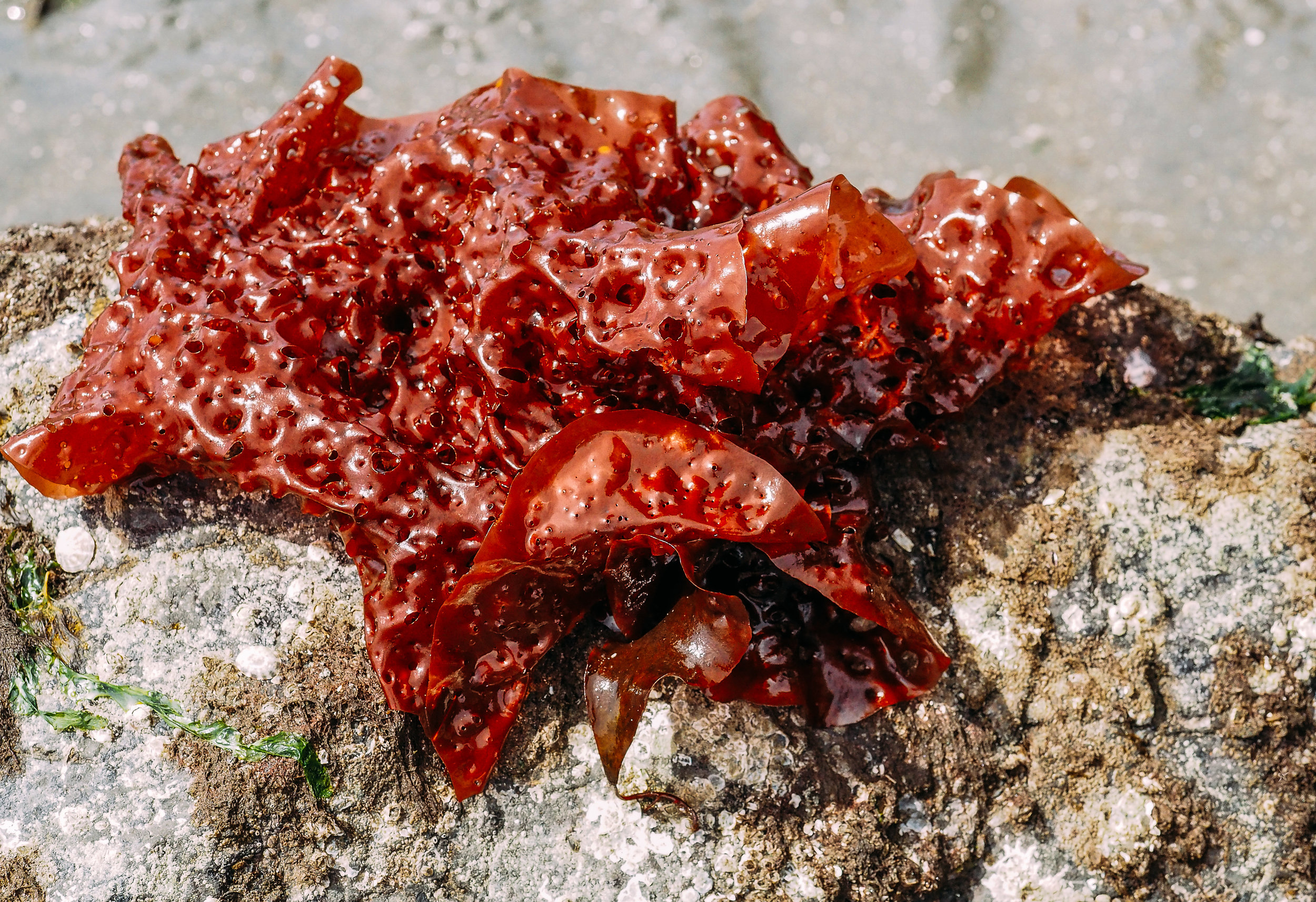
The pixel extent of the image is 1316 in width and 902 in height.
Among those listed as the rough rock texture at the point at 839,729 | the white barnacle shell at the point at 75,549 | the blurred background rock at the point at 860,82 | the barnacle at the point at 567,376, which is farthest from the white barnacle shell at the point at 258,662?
the blurred background rock at the point at 860,82

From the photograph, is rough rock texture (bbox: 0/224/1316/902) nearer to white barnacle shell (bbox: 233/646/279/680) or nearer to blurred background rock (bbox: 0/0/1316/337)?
white barnacle shell (bbox: 233/646/279/680)

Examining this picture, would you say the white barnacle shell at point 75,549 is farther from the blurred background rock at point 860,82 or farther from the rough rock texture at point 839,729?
the blurred background rock at point 860,82

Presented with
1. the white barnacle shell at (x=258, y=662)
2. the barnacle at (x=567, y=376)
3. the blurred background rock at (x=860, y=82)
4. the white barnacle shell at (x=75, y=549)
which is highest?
the barnacle at (x=567, y=376)

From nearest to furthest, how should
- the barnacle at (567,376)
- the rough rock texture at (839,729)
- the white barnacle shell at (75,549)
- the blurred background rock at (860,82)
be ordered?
the barnacle at (567,376)
the rough rock texture at (839,729)
the white barnacle shell at (75,549)
the blurred background rock at (860,82)

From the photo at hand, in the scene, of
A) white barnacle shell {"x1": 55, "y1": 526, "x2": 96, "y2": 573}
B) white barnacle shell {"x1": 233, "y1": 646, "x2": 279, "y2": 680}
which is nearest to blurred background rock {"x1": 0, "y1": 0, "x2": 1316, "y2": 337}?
white barnacle shell {"x1": 55, "y1": 526, "x2": 96, "y2": 573}

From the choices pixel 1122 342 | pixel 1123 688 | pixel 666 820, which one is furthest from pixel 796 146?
pixel 666 820

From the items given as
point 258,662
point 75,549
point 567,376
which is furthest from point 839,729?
point 75,549

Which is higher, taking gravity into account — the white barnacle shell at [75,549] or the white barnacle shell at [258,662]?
the white barnacle shell at [75,549]

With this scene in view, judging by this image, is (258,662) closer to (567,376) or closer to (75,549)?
(75,549)
